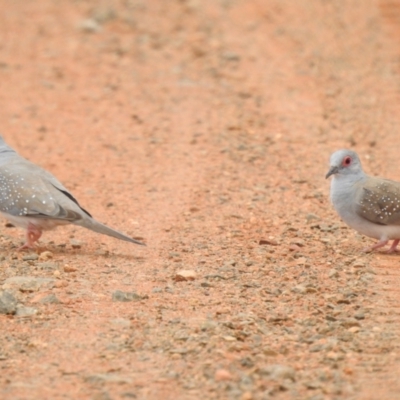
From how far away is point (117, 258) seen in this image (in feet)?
25.3

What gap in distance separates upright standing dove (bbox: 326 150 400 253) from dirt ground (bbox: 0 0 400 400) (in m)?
0.23

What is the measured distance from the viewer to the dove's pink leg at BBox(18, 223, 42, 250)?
7918mm

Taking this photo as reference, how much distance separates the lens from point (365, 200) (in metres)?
7.53

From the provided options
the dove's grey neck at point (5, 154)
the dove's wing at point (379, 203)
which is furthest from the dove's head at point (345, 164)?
the dove's grey neck at point (5, 154)

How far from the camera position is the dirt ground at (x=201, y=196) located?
547 cm

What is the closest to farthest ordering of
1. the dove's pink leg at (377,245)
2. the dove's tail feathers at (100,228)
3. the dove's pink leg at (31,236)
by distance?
the dove's pink leg at (377,245)
the dove's tail feathers at (100,228)
the dove's pink leg at (31,236)

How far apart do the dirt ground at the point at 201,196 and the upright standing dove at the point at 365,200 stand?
228 millimetres

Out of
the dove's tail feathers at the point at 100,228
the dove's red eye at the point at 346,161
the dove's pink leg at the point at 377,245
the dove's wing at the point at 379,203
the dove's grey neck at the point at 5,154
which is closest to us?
the dove's wing at the point at 379,203

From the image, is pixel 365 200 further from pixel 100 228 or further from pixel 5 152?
pixel 5 152

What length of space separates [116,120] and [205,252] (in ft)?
16.5

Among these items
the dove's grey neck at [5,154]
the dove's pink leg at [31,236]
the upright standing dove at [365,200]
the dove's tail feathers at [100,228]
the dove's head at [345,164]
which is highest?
the dove's head at [345,164]

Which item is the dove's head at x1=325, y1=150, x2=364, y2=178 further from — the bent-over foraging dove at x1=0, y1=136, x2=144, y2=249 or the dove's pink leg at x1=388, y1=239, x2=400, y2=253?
the bent-over foraging dove at x1=0, y1=136, x2=144, y2=249

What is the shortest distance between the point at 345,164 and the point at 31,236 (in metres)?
2.45

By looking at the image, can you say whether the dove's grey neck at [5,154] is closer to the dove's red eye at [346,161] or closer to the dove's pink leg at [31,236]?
the dove's pink leg at [31,236]
